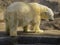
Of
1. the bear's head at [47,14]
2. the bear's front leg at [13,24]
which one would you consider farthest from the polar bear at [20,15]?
the bear's head at [47,14]

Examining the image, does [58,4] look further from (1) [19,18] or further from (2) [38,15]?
(1) [19,18]

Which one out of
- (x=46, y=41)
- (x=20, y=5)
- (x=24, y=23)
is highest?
(x=20, y=5)

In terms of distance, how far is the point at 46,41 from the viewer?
382 cm

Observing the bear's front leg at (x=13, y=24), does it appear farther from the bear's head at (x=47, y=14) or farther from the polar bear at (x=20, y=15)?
the bear's head at (x=47, y=14)

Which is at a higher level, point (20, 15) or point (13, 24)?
point (20, 15)

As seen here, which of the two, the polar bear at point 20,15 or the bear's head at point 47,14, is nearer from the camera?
the polar bear at point 20,15

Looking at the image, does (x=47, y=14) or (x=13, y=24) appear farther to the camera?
(x=47, y=14)

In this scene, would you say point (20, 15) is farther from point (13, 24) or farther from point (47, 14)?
point (47, 14)

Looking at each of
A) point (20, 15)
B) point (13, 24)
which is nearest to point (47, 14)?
point (20, 15)

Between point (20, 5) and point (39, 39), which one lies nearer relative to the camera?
point (39, 39)

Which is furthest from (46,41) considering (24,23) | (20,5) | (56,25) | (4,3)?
(4,3)

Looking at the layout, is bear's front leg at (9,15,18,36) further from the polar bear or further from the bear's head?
the bear's head

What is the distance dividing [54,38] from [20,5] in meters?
0.93

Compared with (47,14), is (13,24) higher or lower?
lower
